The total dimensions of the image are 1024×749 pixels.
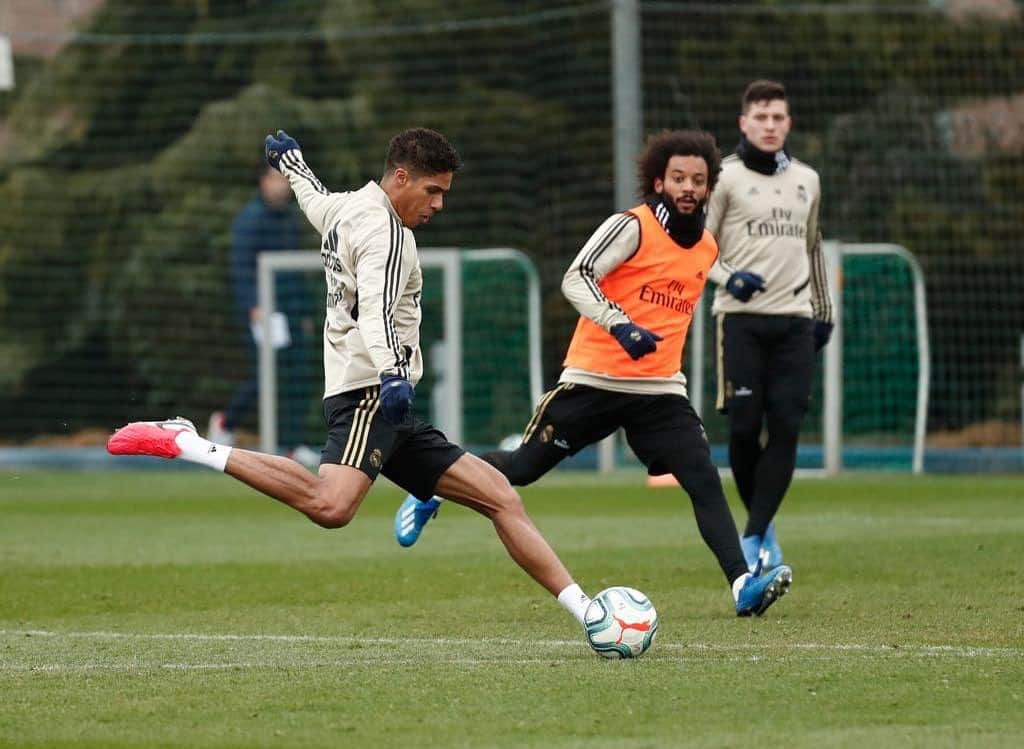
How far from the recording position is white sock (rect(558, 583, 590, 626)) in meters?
7.55

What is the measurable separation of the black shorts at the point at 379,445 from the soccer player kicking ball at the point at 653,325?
4.00 feet

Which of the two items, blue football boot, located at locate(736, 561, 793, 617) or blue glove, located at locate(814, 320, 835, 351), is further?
blue glove, located at locate(814, 320, 835, 351)

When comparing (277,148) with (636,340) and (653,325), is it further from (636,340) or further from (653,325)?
(653,325)

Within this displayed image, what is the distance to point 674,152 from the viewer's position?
29.6ft

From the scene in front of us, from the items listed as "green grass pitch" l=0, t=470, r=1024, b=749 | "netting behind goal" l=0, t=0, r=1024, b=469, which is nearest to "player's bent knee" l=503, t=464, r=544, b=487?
"green grass pitch" l=0, t=470, r=1024, b=749

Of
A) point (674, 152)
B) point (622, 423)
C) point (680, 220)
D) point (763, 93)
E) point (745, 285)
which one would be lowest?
point (622, 423)

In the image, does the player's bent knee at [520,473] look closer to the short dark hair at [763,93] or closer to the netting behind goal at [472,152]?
the short dark hair at [763,93]

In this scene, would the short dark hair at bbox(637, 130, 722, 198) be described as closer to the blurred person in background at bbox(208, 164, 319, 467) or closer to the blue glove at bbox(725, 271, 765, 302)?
the blue glove at bbox(725, 271, 765, 302)

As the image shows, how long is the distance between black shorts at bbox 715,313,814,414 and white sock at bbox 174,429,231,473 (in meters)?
3.17

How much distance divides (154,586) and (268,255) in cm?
994

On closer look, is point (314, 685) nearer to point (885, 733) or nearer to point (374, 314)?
point (374, 314)

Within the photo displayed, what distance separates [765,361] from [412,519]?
187 centimetres

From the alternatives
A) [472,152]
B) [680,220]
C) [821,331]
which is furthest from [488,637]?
[472,152]

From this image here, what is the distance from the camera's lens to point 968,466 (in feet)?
63.3
